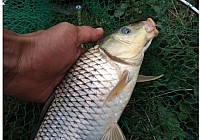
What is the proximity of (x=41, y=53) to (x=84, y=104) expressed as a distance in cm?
30

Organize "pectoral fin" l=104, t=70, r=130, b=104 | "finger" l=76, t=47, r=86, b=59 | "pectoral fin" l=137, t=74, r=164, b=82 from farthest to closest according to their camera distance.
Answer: "finger" l=76, t=47, r=86, b=59 → "pectoral fin" l=137, t=74, r=164, b=82 → "pectoral fin" l=104, t=70, r=130, b=104

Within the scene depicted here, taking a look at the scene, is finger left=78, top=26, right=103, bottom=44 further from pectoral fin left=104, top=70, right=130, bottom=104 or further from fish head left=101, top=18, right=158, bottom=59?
pectoral fin left=104, top=70, right=130, bottom=104

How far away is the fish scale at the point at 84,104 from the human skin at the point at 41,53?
0.14 m

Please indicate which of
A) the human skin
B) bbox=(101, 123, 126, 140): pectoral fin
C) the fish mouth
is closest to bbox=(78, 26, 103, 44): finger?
the human skin

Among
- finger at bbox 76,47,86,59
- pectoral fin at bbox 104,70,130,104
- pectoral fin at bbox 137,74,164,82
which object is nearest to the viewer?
pectoral fin at bbox 104,70,130,104

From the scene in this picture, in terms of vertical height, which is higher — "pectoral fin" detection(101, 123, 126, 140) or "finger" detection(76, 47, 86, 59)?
"finger" detection(76, 47, 86, 59)

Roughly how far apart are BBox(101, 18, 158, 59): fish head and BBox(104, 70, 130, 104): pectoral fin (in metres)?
0.07

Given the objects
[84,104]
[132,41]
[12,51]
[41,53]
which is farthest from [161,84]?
[12,51]

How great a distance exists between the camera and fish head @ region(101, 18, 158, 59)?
174cm

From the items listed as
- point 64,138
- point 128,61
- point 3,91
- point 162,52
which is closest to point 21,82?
point 3,91

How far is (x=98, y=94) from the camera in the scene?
67.4 inches

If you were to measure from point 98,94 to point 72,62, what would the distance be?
24cm

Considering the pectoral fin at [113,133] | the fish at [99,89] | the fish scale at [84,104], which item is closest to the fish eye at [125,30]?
the fish at [99,89]

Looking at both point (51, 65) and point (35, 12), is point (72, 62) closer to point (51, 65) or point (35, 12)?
point (51, 65)
